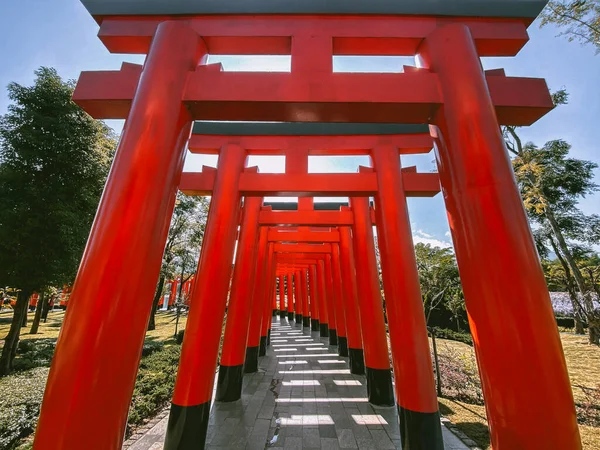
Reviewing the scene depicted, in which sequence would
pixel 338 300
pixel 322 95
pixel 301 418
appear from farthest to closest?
1. pixel 338 300
2. pixel 301 418
3. pixel 322 95

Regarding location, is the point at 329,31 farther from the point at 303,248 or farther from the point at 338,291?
the point at 338,291

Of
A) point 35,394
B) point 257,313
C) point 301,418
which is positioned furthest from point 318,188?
point 35,394

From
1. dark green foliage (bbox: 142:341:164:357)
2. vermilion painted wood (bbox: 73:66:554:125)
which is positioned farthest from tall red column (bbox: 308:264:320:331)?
vermilion painted wood (bbox: 73:66:554:125)

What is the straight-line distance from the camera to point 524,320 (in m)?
1.87

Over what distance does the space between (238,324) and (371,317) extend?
3050 millimetres

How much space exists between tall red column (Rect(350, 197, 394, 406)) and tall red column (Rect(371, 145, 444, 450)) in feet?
6.57

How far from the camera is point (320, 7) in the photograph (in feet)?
9.41

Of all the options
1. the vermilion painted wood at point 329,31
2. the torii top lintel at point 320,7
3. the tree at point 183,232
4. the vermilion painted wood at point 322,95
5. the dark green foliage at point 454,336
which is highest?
the tree at point 183,232

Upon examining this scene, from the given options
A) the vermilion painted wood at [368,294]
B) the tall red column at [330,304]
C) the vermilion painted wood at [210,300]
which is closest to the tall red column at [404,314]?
the vermilion painted wood at [368,294]

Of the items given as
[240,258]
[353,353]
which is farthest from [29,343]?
[353,353]

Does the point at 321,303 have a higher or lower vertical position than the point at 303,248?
lower

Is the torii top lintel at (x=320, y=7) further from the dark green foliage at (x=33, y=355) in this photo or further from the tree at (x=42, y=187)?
the dark green foliage at (x=33, y=355)

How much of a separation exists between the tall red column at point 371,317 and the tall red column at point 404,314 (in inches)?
78.8

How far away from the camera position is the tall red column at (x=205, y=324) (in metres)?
3.78
